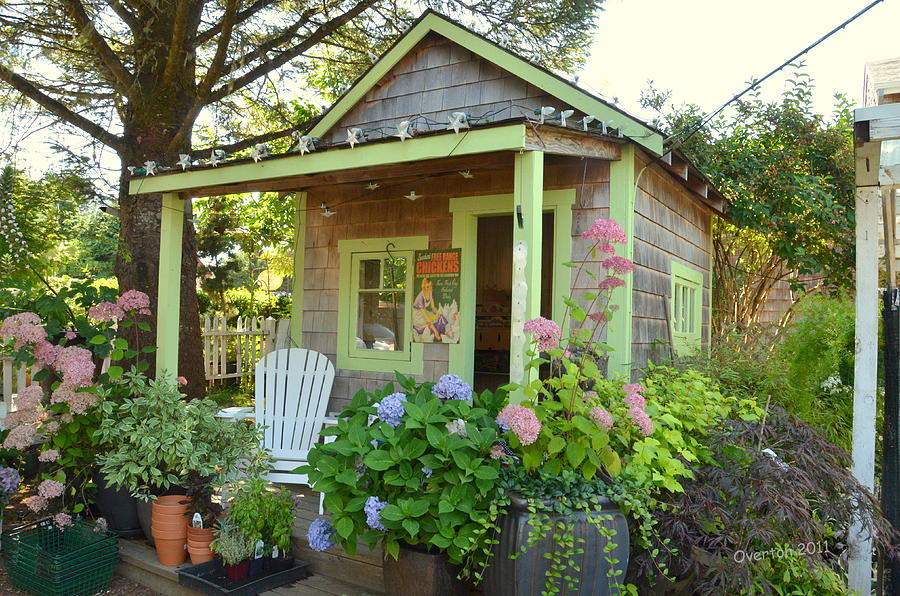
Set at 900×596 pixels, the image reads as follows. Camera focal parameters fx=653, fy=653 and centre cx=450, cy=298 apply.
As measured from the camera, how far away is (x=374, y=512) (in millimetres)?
2770

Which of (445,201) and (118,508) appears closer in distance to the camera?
(118,508)

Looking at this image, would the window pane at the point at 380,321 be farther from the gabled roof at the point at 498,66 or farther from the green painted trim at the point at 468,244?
the gabled roof at the point at 498,66

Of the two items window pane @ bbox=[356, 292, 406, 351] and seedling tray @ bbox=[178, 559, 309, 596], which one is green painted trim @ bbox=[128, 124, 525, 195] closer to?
window pane @ bbox=[356, 292, 406, 351]

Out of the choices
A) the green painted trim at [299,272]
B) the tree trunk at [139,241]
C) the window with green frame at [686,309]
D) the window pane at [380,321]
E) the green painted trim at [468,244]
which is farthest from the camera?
the tree trunk at [139,241]

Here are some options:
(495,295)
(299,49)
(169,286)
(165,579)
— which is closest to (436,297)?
(169,286)

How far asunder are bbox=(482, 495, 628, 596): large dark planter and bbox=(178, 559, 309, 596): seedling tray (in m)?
1.40

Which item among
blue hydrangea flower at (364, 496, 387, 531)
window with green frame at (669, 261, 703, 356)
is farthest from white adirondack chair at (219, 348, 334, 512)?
window with green frame at (669, 261, 703, 356)

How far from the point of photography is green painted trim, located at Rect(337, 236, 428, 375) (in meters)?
5.00

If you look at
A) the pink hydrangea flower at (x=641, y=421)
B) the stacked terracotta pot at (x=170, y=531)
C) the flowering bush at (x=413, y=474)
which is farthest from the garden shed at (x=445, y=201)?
the stacked terracotta pot at (x=170, y=531)

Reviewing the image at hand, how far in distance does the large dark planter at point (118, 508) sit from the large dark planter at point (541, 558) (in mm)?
2679

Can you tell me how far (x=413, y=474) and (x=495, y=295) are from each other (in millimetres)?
4880

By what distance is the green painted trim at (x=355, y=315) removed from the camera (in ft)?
16.4

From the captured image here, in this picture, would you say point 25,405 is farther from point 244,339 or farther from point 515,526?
point 244,339

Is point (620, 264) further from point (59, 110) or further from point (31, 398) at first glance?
point (59, 110)
